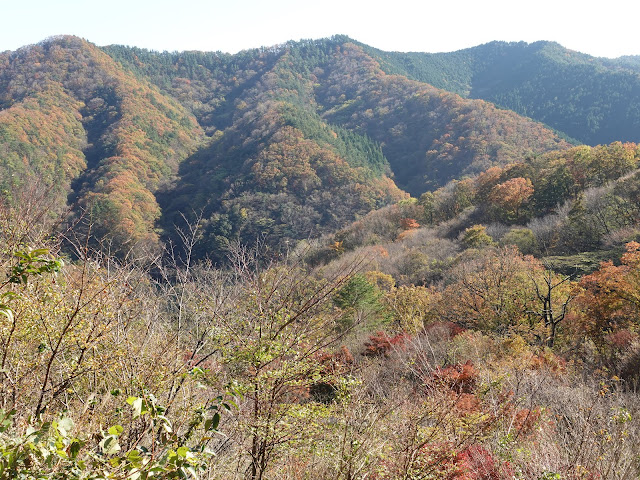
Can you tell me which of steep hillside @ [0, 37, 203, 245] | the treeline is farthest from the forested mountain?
the treeline

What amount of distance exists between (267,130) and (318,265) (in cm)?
Answer: 5193

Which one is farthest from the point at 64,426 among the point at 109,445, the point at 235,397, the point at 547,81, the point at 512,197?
the point at 547,81

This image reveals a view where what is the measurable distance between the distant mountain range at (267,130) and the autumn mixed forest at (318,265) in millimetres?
709

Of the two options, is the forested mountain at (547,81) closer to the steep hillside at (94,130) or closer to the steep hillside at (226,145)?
the steep hillside at (226,145)

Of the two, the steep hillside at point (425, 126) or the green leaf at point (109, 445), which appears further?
the steep hillside at point (425, 126)

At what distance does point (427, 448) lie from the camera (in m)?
5.19

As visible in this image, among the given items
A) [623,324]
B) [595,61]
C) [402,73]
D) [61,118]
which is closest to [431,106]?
[402,73]

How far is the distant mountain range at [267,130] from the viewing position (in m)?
74.6

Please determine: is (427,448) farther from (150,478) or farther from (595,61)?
(595,61)

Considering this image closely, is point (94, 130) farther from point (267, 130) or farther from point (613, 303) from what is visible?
point (613, 303)

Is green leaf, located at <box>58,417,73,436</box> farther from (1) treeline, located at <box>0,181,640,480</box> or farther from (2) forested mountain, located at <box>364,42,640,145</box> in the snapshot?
(2) forested mountain, located at <box>364,42,640,145</box>

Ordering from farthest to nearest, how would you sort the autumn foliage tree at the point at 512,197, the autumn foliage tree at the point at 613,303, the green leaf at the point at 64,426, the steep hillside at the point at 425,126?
the steep hillside at the point at 425,126
the autumn foliage tree at the point at 512,197
the autumn foliage tree at the point at 613,303
the green leaf at the point at 64,426

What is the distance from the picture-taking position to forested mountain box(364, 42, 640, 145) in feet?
341

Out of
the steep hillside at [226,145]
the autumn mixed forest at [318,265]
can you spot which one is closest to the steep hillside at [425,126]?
the steep hillside at [226,145]
